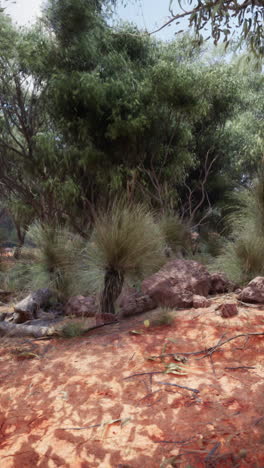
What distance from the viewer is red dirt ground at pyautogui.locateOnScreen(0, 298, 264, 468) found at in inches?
68.2

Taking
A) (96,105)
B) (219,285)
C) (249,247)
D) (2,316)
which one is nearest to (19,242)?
(96,105)

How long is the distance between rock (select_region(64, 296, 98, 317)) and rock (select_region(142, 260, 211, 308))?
28.2 inches

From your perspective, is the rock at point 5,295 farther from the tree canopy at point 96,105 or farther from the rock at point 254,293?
the rock at point 254,293

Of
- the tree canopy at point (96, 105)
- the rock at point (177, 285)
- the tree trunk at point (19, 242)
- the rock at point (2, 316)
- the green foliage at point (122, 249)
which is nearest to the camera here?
the rock at point (177, 285)

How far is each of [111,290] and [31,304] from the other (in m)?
1.18

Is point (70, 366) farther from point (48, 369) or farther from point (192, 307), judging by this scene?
point (192, 307)

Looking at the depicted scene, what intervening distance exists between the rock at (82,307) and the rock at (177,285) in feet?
2.35

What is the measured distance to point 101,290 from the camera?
4023 millimetres

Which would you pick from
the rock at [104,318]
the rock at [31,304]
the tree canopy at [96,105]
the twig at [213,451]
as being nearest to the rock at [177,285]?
the rock at [104,318]

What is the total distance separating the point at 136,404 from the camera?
7.07ft

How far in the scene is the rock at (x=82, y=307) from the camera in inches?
167

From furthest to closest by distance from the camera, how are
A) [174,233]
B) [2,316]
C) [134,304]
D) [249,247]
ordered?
[174,233], [2,316], [249,247], [134,304]

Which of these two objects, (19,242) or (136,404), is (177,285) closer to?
(136,404)

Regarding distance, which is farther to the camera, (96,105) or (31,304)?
(96,105)
